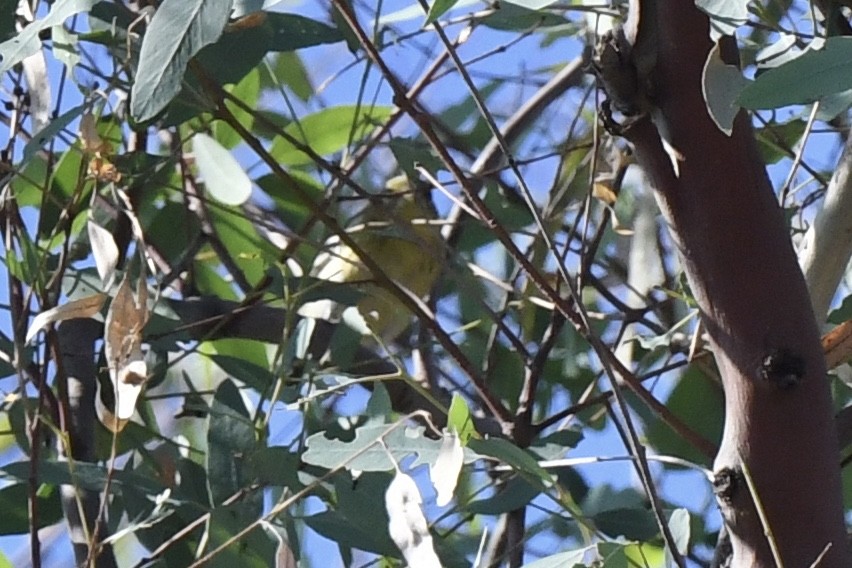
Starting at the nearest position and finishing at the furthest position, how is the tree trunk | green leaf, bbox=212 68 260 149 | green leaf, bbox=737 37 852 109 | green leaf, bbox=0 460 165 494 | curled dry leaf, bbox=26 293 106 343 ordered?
1. green leaf, bbox=737 37 852 109
2. the tree trunk
3. curled dry leaf, bbox=26 293 106 343
4. green leaf, bbox=0 460 165 494
5. green leaf, bbox=212 68 260 149

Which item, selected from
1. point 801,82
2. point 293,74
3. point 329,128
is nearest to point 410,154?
point 329,128

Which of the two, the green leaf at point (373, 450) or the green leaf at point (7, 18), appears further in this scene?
the green leaf at point (7, 18)

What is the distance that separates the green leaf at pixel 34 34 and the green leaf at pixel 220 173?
10.9 inches

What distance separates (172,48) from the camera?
483 millimetres

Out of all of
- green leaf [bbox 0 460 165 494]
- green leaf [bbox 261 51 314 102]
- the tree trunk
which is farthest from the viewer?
green leaf [bbox 261 51 314 102]

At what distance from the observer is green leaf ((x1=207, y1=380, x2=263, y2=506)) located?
2.62ft

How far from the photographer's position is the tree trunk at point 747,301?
527mm

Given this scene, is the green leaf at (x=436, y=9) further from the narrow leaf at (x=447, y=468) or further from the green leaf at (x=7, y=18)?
the green leaf at (x=7, y=18)

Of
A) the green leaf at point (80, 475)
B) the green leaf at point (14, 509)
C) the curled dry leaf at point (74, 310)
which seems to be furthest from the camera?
the green leaf at point (14, 509)

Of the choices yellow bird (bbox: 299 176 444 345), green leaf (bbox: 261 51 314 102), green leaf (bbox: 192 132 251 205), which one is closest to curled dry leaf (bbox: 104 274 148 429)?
green leaf (bbox: 192 132 251 205)

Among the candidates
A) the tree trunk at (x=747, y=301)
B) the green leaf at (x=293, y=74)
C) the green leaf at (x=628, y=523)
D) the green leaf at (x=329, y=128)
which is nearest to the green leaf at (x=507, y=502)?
the green leaf at (x=628, y=523)

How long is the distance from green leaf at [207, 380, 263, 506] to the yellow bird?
20 centimetres

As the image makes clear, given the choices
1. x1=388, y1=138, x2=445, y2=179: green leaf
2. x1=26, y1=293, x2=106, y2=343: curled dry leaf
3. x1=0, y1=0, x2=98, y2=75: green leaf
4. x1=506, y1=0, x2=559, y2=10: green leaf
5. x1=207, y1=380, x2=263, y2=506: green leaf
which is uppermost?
x1=388, y1=138, x2=445, y2=179: green leaf

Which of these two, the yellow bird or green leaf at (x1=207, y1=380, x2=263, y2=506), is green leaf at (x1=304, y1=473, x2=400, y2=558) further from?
the yellow bird
